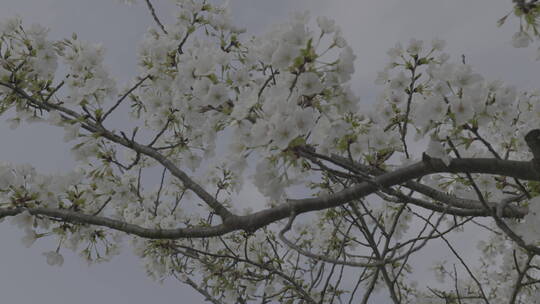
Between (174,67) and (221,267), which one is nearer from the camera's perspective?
(174,67)

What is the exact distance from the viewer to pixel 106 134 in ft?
10.6

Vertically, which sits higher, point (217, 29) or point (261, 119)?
point (217, 29)

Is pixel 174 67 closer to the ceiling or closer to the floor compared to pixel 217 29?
closer to the floor

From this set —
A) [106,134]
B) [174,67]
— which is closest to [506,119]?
[174,67]

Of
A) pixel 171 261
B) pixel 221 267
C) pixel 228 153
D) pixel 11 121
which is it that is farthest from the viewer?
pixel 171 261

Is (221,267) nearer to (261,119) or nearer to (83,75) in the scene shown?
(83,75)

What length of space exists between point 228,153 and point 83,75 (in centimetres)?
189

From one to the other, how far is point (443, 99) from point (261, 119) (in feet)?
3.09

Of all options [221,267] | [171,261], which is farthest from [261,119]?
[171,261]

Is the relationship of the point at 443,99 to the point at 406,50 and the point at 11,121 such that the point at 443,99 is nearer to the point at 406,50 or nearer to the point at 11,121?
the point at 406,50

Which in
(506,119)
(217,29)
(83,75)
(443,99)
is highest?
(217,29)

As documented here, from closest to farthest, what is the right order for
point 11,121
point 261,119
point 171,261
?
1. point 261,119
2. point 11,121
3. point 171,261

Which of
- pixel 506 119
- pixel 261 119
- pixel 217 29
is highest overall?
pixel 217 29

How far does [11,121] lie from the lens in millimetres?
3471
